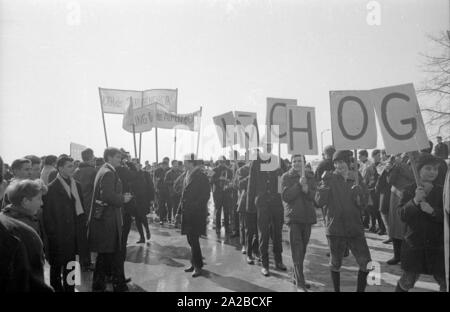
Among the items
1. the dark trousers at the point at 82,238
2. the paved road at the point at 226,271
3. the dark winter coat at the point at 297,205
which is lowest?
the paved road at the point at 226,271

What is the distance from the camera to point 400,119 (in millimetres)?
4512

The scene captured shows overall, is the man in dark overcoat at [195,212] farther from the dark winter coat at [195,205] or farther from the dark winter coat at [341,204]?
the dark winter coat at [341,204]

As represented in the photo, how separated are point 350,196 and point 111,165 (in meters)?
3.65

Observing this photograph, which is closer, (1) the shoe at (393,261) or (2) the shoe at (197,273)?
(2) the shoe at (197,273)

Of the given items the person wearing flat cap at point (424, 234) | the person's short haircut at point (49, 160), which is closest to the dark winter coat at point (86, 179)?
the person's short haircut at point (49, 160)

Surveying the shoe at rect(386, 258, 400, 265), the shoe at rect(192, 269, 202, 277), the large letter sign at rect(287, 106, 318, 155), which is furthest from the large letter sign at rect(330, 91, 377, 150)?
the shoe at rect(192, 269, 202, 277)

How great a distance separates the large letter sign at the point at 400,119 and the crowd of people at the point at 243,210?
280mm

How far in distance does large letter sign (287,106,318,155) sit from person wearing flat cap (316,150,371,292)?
3.06 feet

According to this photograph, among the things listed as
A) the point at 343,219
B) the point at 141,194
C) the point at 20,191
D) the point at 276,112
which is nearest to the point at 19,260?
the point at 20,191

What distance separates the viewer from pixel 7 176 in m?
8.55

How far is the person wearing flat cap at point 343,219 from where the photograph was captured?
441cm

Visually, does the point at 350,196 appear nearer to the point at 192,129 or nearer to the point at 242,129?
the point at 242,129

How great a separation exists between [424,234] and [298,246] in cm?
192

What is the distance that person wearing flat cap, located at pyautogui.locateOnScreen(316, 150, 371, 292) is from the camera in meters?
4.41
